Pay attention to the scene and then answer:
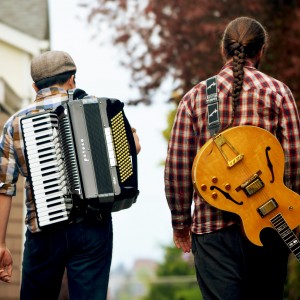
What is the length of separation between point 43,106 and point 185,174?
3.10ft

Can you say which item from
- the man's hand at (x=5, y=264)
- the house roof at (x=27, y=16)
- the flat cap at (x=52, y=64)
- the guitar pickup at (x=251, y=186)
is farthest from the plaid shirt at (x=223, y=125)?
the house roof at (x=27, y=16)

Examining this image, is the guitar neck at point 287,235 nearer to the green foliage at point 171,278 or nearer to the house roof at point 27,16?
the house roof at point 27,16

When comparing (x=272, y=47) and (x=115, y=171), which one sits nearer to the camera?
(x=115, y=171)

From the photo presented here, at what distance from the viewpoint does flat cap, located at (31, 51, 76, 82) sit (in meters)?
6.20

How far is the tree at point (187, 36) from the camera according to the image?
15367mm

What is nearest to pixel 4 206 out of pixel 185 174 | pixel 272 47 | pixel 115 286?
pixel 185 174

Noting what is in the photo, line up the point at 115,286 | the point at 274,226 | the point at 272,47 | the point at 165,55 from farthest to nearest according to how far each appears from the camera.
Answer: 1. the point at 115,286
2. the point at 165,55
3. the point at 272,47
4. the point at 274,226

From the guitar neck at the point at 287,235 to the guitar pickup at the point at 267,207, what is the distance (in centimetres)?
6

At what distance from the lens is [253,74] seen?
5.97 metres

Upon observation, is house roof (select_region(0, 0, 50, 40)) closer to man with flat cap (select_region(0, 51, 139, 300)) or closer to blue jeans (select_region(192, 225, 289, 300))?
man with flat cap (select_region(0, 51, 139, 300))

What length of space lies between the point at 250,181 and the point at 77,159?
3.20ft

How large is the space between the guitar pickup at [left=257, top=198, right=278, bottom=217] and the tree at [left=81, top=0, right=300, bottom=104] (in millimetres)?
8564

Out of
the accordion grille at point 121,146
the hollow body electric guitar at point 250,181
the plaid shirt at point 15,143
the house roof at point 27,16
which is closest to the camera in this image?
the hollow body electric guitar at point 250,181

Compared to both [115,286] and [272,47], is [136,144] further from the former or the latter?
[115,286]
